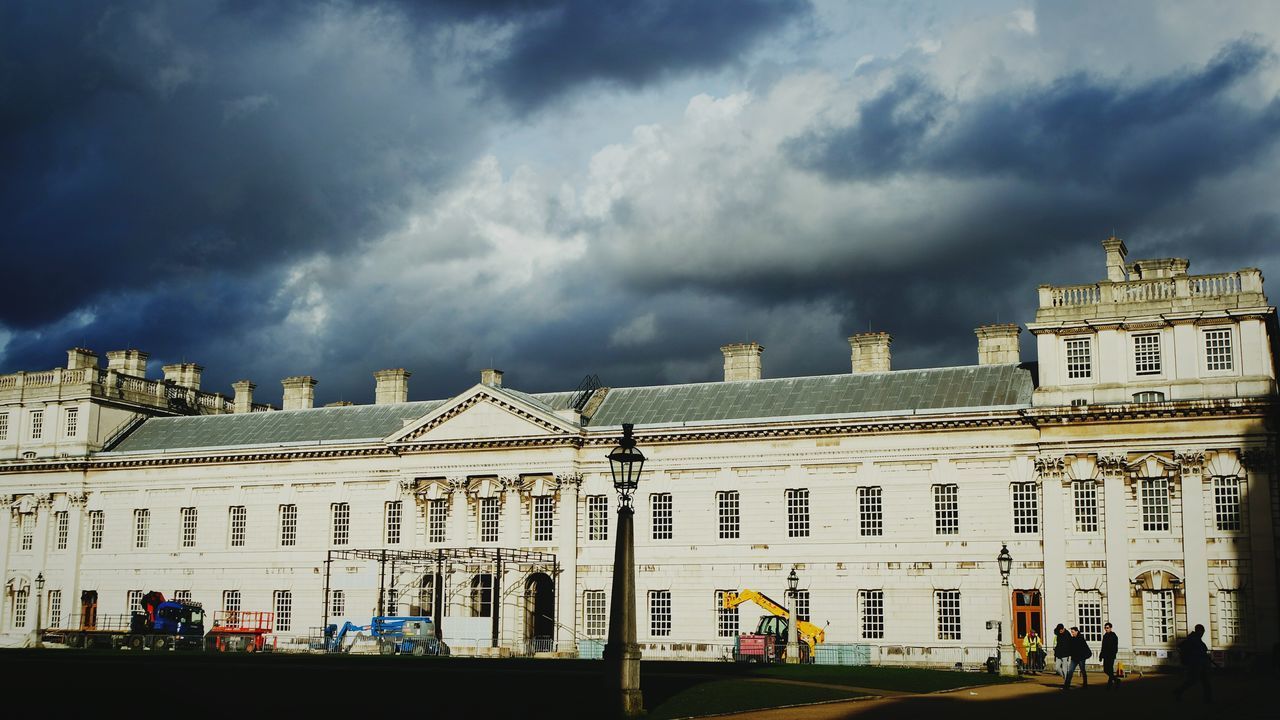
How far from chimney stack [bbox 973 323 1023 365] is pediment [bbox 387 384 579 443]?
17.7 metres

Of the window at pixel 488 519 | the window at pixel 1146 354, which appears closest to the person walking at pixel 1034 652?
the window at pixel 1146 354

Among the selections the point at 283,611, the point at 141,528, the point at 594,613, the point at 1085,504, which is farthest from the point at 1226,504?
the point at 141,528

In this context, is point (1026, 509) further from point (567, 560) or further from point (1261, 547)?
point (567, 560)

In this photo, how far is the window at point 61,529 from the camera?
71938mm

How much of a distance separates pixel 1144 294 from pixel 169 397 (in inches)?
2033

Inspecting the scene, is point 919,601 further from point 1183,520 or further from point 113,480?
point 113,480

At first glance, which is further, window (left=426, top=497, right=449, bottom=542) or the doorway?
window (left=426, top=497, right=449, bottom=542)

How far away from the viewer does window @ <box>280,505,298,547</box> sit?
66688 mm

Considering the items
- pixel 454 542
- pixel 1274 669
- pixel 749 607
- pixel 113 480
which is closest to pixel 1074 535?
pixel 1274 669

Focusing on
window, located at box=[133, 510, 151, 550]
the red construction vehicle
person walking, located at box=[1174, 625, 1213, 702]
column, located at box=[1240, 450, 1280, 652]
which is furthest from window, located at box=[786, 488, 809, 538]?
window, located at box=[133, 510, 151, 550]

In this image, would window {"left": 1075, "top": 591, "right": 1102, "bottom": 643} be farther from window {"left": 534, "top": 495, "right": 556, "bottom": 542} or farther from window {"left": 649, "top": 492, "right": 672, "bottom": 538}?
window {"left": 534, "top": 495, "right": 556, "bottom": 542}

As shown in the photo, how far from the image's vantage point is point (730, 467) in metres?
59.2

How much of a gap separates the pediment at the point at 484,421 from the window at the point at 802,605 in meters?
11.7

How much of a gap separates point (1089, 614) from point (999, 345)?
40.8 ft
